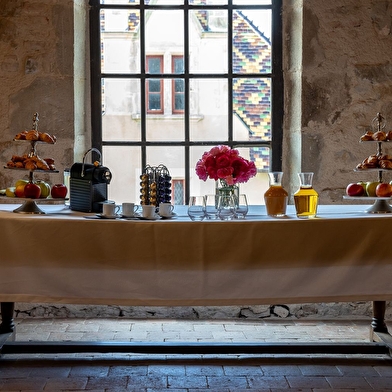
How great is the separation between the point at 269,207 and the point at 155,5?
2.08 metres

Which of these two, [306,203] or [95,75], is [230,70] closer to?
[95,75]

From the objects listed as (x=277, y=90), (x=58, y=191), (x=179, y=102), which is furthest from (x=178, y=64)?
(x=58, y=191)

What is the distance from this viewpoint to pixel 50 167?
2906 mm

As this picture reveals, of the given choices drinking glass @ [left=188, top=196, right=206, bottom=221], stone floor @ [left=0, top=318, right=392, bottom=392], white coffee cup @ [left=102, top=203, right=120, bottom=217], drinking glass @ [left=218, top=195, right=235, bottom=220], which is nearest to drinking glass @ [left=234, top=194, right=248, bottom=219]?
drinking glass @ [left=218, top=195, right=235, bottom=220]

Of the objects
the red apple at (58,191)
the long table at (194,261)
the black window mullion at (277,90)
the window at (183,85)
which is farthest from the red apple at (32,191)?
the black window mullion at (277,90)

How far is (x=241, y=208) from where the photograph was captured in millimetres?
2588

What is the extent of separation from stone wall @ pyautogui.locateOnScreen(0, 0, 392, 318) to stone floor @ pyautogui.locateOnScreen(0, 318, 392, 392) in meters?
0.40

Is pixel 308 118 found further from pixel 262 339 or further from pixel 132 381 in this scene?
pixel 132 381

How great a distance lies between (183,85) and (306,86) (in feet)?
2.67

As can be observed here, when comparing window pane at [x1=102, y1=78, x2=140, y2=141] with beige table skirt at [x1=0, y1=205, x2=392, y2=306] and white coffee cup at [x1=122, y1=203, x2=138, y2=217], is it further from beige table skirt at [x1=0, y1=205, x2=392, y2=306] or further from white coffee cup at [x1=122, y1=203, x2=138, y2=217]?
beige table skirt at [x1=0, y1=205, x2=392, y2=306]

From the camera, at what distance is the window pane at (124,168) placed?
13.9 feet

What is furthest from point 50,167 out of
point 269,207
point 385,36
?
point 385,36

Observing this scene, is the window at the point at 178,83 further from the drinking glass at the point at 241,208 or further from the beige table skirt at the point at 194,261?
the beige table skirt at the point at 194,261

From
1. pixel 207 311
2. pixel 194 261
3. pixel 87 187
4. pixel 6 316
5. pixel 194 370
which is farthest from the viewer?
pixel 207 311
